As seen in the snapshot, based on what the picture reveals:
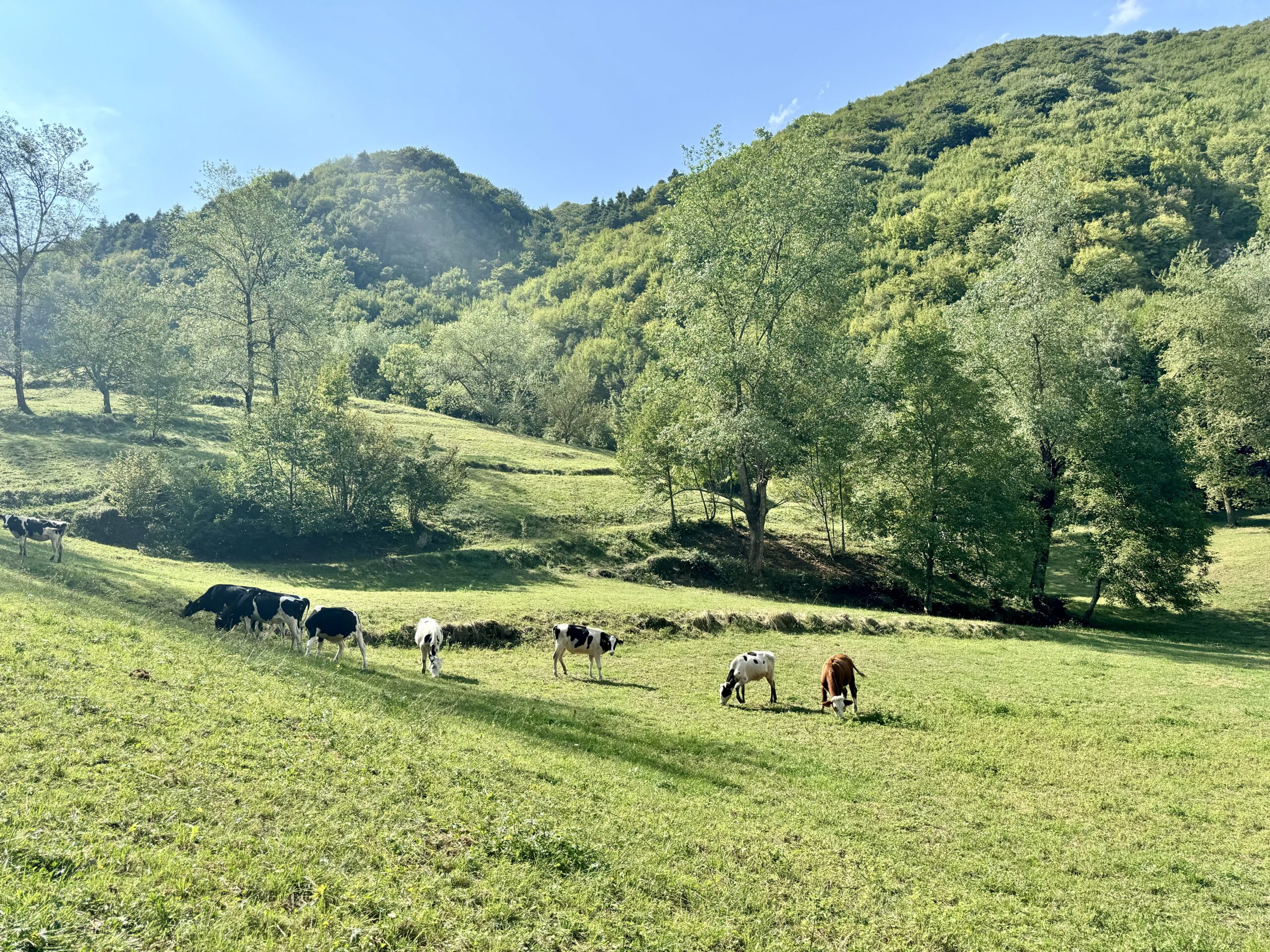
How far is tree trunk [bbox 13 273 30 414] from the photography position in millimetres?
47344

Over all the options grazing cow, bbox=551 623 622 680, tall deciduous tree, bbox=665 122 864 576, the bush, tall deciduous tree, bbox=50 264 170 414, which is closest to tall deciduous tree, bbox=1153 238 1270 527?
tall deciduous tree, bbox=665 122 864 576

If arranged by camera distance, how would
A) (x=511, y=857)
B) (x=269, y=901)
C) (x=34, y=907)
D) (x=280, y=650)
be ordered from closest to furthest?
(x=34, y=907), (x=269, y=901), (x=511, y=857), (x=280, y=650)

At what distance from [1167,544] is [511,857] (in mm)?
40090

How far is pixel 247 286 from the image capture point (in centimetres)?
5428

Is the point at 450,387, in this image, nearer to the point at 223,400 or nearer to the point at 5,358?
the point at 223,400

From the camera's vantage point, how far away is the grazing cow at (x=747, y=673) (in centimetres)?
1667

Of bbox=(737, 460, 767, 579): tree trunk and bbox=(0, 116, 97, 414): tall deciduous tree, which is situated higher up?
bbox=(0, 116, 97, 414): tall deciduous tree

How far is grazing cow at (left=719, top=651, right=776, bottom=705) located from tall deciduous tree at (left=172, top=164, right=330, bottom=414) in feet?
167

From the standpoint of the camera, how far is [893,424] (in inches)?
1448

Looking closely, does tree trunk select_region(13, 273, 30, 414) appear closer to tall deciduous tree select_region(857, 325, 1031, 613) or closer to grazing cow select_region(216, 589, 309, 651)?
grazing cow select_region(216, 589, 309, 651)

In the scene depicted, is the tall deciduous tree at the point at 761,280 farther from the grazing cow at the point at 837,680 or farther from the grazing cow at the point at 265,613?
the grazing cow at the point at 265,613

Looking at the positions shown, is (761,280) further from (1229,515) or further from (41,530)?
(1229,515)

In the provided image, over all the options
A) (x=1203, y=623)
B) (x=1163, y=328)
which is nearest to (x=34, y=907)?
(x=1203, y=623)

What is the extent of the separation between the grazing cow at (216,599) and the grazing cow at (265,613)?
0.41 meters
